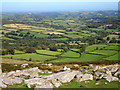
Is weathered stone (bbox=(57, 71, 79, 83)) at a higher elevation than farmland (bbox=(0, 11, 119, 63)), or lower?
higher

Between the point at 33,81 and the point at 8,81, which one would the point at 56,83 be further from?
the point at 8,81

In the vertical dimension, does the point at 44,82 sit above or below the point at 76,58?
above

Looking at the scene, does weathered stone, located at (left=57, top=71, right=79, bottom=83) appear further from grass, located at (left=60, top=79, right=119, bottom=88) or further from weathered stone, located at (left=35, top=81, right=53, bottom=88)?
weathered stone, located at (left=35, top=81, right=53, bottom=88)

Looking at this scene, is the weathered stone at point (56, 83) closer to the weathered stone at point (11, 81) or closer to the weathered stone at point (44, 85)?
the weathered stone at point (44, 85)

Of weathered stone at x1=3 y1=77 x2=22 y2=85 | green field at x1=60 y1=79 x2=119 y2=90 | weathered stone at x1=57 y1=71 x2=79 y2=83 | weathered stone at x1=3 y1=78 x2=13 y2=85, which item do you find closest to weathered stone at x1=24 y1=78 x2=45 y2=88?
weathered stone at x1=3 y1=77 x2=22 y2=85

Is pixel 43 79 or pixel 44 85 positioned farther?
pixel 43 79

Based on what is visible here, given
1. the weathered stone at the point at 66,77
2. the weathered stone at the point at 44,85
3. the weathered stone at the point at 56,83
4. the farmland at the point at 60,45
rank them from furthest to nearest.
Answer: the farmland at the point at 60,45
the weathered stone at the point at 66,77
the weathered stone at the point at 56,83
the weathered stone at the point at 44,85

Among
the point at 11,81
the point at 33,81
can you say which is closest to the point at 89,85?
the point at 33,81

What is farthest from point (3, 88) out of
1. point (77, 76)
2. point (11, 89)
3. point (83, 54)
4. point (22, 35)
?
point (22, 35)

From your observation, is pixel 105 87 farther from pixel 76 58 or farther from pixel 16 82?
pixel 76 58

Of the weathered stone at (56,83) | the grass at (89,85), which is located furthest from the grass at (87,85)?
the weathered stone at (56,83)

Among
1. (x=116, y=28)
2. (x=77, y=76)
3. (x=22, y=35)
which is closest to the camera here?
(x=77, y=76)
